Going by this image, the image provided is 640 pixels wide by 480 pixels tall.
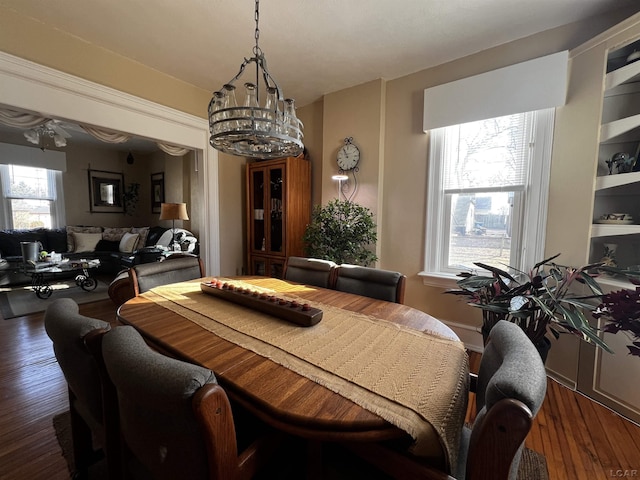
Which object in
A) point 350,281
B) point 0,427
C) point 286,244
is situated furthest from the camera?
point 286,244

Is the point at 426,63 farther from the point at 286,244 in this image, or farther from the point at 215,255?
the point at 215,255

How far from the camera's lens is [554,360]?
Result: 212 cm

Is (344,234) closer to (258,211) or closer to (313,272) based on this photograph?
(313,272)

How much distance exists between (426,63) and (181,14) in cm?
207

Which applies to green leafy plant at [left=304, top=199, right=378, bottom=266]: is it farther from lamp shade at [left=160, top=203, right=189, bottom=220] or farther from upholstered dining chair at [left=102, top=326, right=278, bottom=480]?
lamp shade at [left=160, top=203, right=189, bottom=220]

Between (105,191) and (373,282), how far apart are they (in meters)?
6.60

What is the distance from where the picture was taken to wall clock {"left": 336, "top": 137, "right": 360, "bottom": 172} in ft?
10.00

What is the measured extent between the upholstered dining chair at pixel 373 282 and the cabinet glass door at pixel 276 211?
1561mm

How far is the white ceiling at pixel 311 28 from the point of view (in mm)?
1886

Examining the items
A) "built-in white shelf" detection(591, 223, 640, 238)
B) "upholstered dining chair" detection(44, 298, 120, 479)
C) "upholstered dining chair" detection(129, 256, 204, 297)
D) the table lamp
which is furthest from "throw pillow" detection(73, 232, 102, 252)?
"built-in white shelf" detection(591, 223, 640, 238)

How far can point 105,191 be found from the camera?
5.95 meters

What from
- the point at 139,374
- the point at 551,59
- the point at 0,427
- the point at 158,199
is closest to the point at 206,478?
the point at 139,374

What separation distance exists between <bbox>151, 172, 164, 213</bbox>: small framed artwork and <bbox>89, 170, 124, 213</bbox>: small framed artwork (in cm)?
72

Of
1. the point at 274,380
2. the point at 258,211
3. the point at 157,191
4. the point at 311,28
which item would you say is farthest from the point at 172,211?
the point at 274,380
